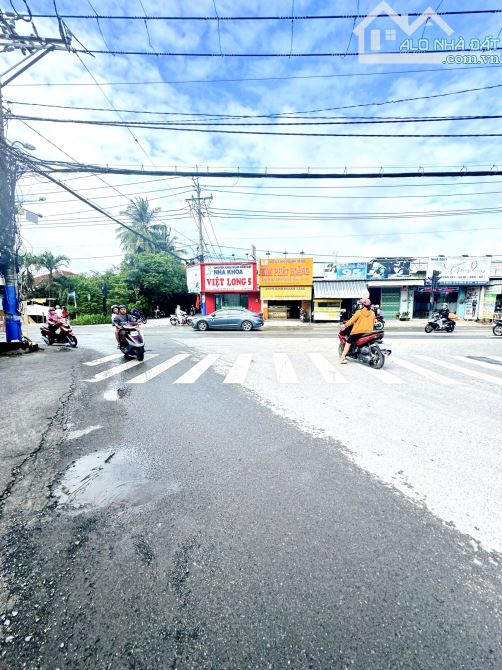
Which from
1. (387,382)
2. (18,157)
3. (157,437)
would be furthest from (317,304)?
(157,437)

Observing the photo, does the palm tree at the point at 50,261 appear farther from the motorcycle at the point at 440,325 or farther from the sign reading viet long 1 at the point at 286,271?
the motorcycle at the point at 440,325

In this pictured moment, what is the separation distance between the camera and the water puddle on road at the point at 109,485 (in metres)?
2.44

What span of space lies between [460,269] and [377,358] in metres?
22.4

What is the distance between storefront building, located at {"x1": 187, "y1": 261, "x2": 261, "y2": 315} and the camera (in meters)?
24.5

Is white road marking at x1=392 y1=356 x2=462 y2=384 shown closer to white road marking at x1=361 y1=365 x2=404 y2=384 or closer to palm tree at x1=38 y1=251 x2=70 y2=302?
white road marking at x1=361 y1=365 x2=404 y2=384

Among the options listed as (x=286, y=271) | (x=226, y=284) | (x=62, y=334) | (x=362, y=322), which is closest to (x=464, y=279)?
(x=286, y=271)

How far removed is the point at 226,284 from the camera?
24797 millimetres

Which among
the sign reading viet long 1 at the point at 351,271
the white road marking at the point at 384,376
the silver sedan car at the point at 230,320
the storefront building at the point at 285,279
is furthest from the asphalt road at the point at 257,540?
the sign reading viet long 1 at the point at 351,271

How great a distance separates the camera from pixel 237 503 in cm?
240

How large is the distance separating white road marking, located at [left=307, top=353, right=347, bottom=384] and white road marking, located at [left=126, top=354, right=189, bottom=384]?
389cm

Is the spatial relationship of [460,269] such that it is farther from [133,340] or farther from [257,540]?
[257,540]

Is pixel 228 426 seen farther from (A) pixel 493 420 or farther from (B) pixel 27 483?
(A) pixel 493 420

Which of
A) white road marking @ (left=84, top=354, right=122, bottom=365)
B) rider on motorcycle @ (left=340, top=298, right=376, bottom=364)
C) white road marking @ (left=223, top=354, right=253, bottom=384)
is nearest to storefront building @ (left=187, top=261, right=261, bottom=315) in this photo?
white road marking @ (left=84, top=354, right=122, bottom=365)

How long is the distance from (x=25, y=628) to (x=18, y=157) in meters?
12.1
